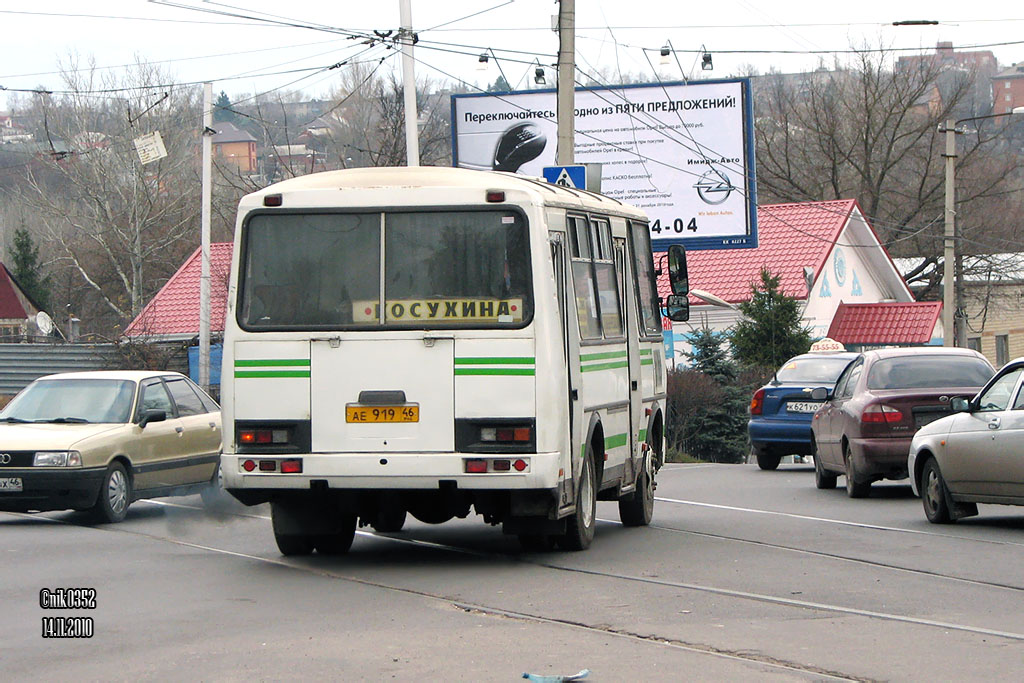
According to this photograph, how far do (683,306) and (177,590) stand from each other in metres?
6.71

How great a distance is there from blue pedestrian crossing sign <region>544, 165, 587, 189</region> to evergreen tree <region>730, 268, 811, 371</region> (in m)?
13.3

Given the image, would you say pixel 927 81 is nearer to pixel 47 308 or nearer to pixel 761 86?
pixel 761 86

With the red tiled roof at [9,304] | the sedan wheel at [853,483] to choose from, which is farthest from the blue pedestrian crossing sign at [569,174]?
the red tiled roof at [9,304]

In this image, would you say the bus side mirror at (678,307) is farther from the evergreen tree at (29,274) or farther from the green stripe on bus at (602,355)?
the evergreen tree at (29,274)

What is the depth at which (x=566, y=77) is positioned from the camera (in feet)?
75.3

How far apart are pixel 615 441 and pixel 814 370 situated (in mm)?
10534

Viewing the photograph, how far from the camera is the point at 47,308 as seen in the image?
6309cm

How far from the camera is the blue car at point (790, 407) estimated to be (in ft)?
72.2

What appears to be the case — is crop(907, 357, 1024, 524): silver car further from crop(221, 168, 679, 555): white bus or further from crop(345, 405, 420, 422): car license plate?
crop(345, 405, 420, 422): car license plate

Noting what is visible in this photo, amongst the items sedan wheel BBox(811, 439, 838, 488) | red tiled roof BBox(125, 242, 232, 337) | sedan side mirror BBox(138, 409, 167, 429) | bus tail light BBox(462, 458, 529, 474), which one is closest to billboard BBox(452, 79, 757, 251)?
red tiled roof BBox(125, 242, 232, 337)

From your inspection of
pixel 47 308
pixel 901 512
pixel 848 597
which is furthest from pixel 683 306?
pixel 47 308

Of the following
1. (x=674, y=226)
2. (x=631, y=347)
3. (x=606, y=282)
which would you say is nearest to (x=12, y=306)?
(x=674, y=226)

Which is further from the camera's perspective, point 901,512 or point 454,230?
point 901,512

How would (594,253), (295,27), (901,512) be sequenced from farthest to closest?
1. (295,27)
2. (901,512)
3. (594,253)
